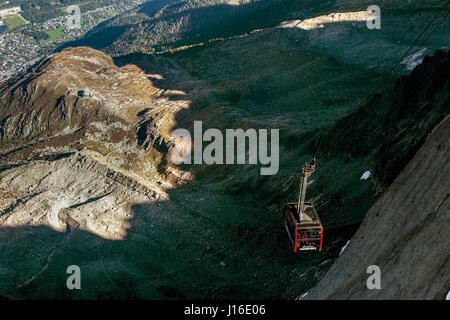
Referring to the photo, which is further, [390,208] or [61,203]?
[61,203]

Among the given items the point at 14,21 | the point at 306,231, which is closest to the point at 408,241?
the point at 306,231

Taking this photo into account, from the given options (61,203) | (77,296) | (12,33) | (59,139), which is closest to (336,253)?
(77,296)

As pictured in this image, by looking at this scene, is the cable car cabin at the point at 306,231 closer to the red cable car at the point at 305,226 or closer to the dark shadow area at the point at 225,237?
the red cable car at the point at 305,226

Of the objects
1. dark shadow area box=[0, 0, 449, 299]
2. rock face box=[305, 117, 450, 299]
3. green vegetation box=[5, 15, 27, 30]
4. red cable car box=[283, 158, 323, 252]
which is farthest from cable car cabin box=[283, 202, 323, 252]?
green vegetation box=[5, 15, 27, 30]

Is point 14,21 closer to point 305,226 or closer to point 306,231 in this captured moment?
point 305,226
